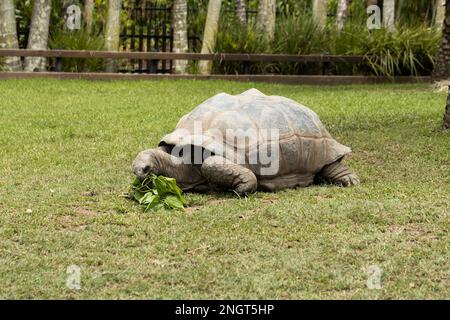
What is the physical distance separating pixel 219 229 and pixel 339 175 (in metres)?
1.81

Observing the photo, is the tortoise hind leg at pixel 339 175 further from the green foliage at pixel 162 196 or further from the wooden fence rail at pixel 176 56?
the wooden fence rail at pixel 176 56

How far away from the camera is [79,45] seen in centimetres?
1802

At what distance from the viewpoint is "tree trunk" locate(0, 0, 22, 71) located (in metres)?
17.7

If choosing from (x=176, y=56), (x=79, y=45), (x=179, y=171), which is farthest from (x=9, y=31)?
(x=179, y=171)

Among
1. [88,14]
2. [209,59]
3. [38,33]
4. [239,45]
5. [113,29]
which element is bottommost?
[209,59]

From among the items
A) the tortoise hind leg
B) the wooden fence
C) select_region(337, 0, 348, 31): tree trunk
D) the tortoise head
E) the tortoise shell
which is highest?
select_region(337, 0, 348, 31): tree trunk

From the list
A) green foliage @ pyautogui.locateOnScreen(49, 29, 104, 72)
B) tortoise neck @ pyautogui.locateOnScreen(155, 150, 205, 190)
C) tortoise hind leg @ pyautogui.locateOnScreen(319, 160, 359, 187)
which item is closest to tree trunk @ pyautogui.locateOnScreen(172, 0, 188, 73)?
green foliage @ pyautogui.locateOnScreen(49, 29, 104, 72)

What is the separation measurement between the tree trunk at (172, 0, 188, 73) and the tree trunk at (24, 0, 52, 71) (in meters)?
2.56

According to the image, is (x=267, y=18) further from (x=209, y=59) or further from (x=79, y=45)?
(x=79, y=45)

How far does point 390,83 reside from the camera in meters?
18.0

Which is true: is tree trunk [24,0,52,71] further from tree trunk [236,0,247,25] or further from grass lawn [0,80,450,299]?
grass lawn [0,80,450,299]

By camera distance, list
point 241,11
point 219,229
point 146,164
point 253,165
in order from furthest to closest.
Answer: point 241,11 → point 253,165 → point 146,164 → point 219,229
